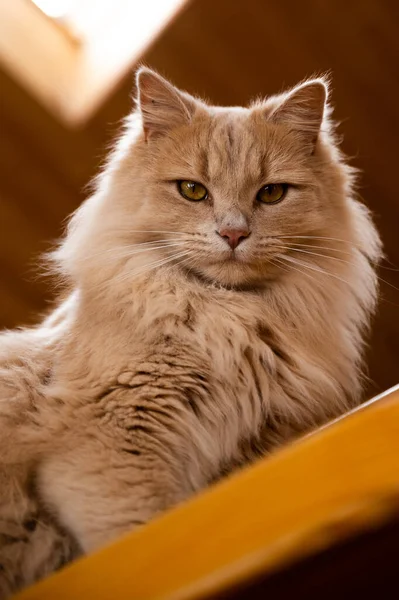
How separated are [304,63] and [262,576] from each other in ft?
8.17

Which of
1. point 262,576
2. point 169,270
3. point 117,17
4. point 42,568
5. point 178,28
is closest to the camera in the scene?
point 262,576

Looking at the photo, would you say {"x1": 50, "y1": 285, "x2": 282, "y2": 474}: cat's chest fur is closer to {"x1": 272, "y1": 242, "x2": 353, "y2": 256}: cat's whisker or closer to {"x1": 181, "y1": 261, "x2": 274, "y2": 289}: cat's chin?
{"x1": 181, "y1": 261, "x2": 274, "y2": 289}: cat's chin

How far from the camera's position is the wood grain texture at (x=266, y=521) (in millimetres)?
592

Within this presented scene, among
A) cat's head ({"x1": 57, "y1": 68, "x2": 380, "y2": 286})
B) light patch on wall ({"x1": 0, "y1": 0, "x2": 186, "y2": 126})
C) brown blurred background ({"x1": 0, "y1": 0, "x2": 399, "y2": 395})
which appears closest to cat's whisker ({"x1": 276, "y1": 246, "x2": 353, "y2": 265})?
cat's head ({"x1": 57, "y1": 68, "x2": 380, "y2": 286})

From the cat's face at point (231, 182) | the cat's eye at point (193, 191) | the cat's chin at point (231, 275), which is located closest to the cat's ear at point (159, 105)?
the cat's face at point (231, 182)

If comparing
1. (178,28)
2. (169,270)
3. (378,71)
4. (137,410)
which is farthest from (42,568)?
(378,71)

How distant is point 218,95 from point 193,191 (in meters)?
1.38

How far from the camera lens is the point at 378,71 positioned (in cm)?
275

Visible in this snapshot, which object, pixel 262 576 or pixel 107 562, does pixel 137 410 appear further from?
pixel 262 576

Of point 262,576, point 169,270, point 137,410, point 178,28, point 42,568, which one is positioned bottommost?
point 42,568

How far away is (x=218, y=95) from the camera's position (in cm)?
286

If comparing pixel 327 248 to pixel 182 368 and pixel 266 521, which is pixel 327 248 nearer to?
pixel 182 368

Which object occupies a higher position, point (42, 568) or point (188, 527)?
point (188, 527)

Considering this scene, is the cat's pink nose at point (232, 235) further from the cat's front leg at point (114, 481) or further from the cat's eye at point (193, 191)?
the cat's front leg at point (114, 481)
